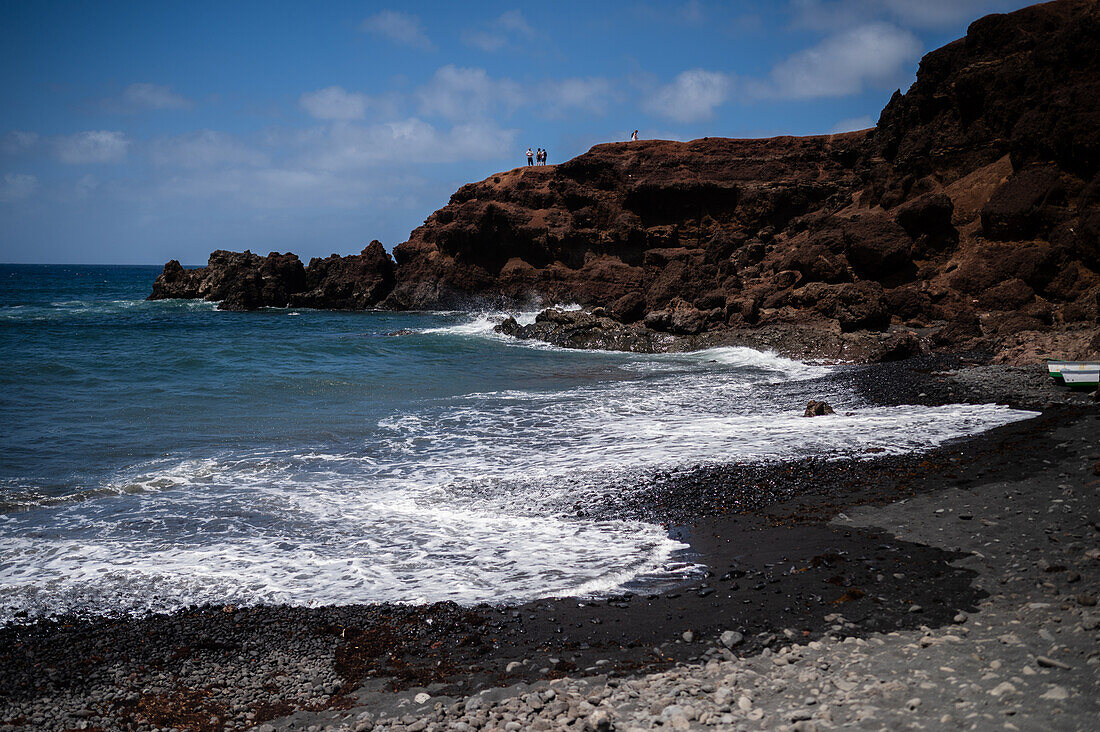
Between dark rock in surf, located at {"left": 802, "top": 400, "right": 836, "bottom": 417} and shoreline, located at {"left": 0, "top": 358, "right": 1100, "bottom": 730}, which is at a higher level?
dark rock in surf, located at {"left": 802, "top": 400, "right": 836, "bottom": 417}

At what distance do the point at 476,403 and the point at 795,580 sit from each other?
1029 centimetres

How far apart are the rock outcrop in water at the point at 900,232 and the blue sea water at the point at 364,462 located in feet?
12.1

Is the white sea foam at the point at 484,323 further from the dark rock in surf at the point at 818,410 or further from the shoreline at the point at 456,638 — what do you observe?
the shoreline at the point at 456,638

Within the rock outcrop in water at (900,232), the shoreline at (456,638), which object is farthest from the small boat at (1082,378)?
the shoreline at (456,638)

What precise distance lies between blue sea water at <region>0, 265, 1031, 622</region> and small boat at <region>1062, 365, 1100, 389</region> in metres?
1.62

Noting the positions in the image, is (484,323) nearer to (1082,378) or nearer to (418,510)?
(1082,378)

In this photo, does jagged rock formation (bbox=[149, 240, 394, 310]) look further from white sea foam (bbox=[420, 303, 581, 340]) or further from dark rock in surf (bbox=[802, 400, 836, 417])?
dark rock in surf (bbox=[802, 400, 836, 417])

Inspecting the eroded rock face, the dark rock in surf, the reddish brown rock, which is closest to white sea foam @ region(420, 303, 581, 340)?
the reddish brown rock

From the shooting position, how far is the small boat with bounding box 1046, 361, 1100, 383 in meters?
11.8

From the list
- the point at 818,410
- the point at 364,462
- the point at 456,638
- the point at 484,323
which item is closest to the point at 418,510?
the point at 364,462

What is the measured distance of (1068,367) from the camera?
1199cm

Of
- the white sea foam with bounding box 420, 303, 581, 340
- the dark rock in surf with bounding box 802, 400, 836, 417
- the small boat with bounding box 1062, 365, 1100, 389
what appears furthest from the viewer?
the white sea foam with bounding box 420, 303, 581, 340

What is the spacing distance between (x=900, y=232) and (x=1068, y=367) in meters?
12.9

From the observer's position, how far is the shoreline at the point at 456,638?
451cm
